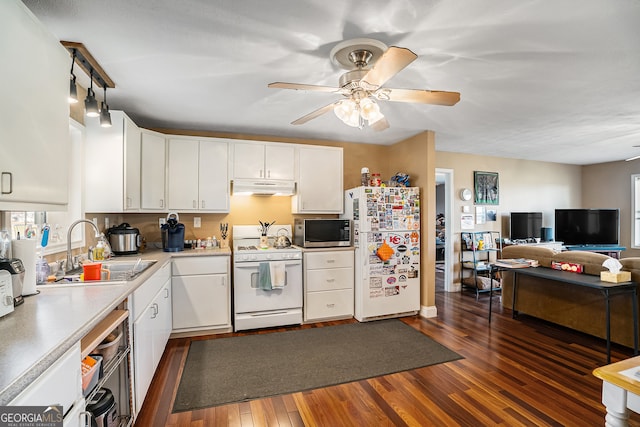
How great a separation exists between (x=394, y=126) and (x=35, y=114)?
3.17 metres

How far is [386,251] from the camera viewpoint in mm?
3539

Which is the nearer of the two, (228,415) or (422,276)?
(228,415)

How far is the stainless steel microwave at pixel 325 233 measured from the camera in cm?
353

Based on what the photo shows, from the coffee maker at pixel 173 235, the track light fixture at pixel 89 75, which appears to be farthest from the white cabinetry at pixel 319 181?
the track light fixture at pixel 89 75

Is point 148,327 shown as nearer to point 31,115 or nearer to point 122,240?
point 122,240

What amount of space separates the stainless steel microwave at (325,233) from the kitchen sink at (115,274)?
5.40 ft

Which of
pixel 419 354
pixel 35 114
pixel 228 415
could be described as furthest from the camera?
pixel 419 354

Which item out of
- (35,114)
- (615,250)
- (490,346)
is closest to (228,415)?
(35,114)

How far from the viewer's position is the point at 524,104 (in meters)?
2.87

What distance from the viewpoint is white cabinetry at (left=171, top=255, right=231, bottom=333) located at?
3026 millimetres

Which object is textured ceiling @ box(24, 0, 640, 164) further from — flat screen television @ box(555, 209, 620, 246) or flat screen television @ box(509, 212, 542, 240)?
flat screen television @ box(555, 209, 620, 246)

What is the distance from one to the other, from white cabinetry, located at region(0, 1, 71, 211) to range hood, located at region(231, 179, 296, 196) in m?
1.97

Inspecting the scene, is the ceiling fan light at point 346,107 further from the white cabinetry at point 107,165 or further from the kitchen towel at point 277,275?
the white cabinetry at point 107,165

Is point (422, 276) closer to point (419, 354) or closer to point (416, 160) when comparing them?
point (419, 354)
